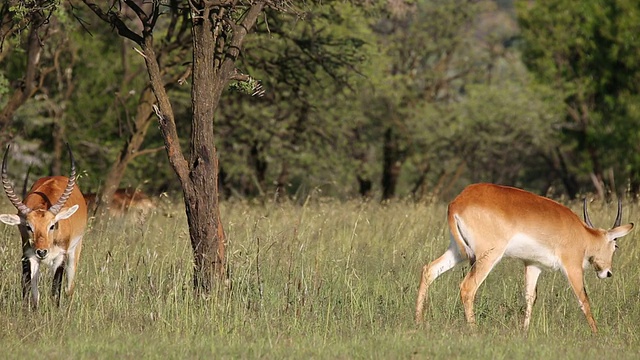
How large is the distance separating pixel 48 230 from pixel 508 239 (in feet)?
13.4

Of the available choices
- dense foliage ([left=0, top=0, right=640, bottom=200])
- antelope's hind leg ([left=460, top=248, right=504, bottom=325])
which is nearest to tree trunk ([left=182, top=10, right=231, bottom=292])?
antelope's hind leg ([left=460, top=248, right=504, bottom=325])

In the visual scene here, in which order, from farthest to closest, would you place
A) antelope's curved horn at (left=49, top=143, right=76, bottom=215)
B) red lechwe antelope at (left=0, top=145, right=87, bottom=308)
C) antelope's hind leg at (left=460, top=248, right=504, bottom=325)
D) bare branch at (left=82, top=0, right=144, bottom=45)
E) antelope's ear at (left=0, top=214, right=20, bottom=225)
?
antelope's curved horn at (left=49, top=143, right=76, bottom=215), antelope's ear at (left=0, top=214, right=20, bottom=225), red lechwe antelope at (left=0, top=145, right=87, bottom=308), bare branch at (left=82, top=0, right=144, bottom=45), antelope's hind leg at (left=460, top=248, right=504, bottom=325)

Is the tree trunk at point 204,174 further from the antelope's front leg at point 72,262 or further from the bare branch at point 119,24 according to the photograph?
the antelope's front leg at point 72,262

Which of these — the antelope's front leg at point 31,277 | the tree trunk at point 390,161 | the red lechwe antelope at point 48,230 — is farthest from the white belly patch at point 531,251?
the tree trunk at point 390,161

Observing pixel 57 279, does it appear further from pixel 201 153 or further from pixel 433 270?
pixel 433 270

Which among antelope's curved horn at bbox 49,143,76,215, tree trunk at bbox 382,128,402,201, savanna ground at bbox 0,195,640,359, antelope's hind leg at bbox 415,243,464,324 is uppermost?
antelope's curved horn at bbox 49,143,76,215

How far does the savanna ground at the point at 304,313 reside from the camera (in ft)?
22.3

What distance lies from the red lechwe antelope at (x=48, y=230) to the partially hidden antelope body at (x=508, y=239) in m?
3.31

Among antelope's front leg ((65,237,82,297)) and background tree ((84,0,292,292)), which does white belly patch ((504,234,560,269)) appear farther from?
antelope's front leg ((65,237,82,297))

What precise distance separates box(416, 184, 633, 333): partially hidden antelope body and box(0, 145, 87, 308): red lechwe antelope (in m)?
3.31

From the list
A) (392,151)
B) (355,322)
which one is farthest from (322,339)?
(392,151)

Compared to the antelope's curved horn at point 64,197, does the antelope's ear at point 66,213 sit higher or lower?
lower

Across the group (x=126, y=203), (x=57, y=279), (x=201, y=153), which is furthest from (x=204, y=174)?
(x=126, y=203)

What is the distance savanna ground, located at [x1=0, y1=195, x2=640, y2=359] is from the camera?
679cm
